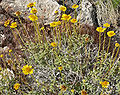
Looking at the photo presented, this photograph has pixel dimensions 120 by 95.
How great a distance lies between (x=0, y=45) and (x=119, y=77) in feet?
6.27

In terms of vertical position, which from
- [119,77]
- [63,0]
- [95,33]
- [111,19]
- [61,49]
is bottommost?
[119,77]

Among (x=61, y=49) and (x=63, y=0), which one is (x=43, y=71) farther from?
(x=63, y=0)

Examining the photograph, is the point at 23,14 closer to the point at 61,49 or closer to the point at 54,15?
the point at 54,15

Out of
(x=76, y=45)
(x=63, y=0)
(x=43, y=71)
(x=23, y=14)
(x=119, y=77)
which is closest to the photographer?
(x=119, y=77)

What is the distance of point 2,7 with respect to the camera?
292 centimetres

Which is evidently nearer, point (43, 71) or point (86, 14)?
point (43, 71)

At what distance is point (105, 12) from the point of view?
9.18 feet

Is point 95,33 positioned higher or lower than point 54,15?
lower

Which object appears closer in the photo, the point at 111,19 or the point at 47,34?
the point at 47,34

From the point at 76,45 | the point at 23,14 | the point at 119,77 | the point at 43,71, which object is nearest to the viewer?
the point at 119,77

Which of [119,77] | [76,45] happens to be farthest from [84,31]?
[119,77]

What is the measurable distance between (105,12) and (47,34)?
3.68 ft

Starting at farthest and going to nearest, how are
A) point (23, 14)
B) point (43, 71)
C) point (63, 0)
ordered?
point (23, 14), point (63, 0), point (43, 71)

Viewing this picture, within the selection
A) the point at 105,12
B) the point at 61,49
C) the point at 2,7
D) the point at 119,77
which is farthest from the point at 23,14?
the point at 119,77
